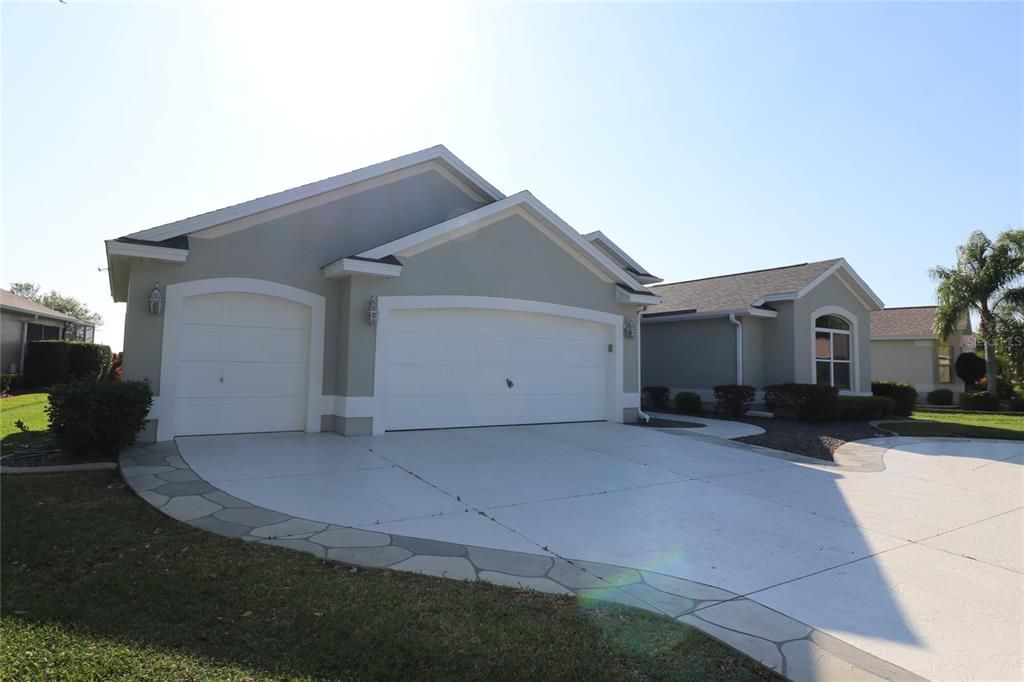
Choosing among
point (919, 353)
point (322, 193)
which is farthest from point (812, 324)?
point (919, 353)

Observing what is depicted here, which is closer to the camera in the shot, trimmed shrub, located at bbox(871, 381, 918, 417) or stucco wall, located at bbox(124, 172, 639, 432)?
stucco wall, located at bbox(124, 172, 639, 432)

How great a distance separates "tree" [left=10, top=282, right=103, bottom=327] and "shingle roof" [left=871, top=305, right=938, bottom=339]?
2782 inches

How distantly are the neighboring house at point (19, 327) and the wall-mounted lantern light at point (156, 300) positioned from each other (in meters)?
15.9

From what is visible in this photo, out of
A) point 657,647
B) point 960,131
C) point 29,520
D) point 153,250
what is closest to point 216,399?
point 153,250

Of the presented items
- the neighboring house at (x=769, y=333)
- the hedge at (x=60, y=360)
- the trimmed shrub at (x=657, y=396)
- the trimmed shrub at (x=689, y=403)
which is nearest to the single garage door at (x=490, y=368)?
the trimmed shrub at (x=689, y=403)

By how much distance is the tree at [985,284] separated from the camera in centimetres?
2278

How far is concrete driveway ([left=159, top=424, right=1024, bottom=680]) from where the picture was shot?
3613 millimetres

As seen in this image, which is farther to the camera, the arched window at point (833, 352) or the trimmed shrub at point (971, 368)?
the trimmed shrub at point (971, 368)

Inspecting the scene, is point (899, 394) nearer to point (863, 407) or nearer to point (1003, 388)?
point (863, 407)

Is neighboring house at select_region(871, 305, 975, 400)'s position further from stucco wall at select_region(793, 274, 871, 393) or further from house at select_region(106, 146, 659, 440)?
house at select_region(106, 146, 659, 440)

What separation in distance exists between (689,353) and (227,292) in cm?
1364

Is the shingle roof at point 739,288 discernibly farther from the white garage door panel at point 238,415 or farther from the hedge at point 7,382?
the hedge at point 7,382

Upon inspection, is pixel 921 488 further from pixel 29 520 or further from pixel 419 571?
pixel 29 520

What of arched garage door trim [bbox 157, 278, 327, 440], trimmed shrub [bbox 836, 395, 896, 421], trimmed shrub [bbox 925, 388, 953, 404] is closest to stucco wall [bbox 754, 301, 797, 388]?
trimmed shrub [bbox 836, 395, 896, 421]
